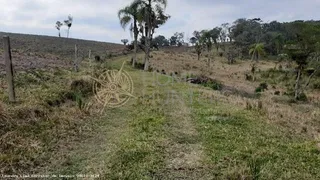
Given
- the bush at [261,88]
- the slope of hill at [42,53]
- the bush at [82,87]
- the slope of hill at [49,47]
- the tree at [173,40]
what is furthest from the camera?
the tree at [173,40]

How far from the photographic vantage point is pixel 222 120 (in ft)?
32.9

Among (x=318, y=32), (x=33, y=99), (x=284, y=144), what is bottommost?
(x=284, y=144)

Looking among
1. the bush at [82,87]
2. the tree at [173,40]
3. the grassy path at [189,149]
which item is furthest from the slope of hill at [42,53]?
the tree at [173,40]

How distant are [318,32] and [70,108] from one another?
2572 centimetres

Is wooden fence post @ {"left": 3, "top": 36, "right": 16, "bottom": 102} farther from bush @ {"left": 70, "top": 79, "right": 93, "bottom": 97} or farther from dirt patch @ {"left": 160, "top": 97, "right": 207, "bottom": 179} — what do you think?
dirt patch @ {"left": 160, "top": 97, "right": 207, "bottom": 179}

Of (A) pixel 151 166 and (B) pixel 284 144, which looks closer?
(A) pixel 151 166

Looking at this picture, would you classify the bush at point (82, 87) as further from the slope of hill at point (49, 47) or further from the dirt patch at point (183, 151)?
the slope of hill at point (49, 47)

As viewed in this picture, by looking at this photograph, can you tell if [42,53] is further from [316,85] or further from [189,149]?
[189,149]

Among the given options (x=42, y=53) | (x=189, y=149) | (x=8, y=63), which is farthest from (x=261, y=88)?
(x=8, y=63)

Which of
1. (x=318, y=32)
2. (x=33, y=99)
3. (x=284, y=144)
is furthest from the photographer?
(x=318, y=32)

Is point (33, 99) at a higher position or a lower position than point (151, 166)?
higher

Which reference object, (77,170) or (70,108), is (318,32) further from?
(77,170)

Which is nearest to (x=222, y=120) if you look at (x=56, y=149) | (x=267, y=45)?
(x=56, y=149)

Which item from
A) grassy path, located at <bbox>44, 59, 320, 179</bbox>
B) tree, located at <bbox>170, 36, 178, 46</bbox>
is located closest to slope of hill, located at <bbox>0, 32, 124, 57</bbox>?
grassy path, located at <bbox>44, 59, 320, 179</bbox>
